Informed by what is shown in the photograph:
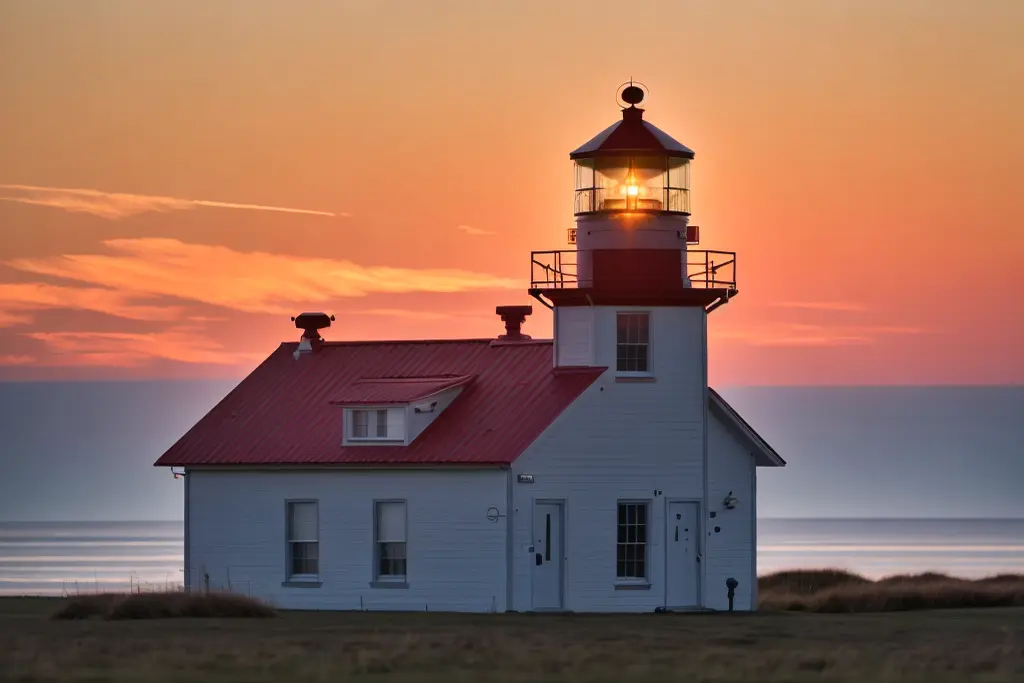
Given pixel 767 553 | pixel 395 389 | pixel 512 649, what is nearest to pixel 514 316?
pixel 395 389

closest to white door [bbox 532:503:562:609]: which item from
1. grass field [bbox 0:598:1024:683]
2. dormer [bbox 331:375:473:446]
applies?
grass field [bbox 0:598:1024:683]

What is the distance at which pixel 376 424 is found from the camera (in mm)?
39594

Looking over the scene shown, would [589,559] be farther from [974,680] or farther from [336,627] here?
[974,680]

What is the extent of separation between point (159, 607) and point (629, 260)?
1047 centimetres

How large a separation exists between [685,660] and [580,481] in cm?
1023

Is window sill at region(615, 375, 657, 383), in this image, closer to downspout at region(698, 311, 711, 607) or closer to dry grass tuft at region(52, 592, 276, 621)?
downspout at region(698, 311, 711, 607)

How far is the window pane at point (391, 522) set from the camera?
1524 inches

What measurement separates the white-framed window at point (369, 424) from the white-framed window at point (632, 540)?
4568mm

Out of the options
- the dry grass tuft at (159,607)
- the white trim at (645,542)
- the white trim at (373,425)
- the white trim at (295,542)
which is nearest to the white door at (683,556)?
the white trim at (645,542)

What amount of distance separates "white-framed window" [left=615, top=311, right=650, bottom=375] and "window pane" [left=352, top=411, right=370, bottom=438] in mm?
4669

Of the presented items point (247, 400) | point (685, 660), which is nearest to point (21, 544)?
point (247, 400)

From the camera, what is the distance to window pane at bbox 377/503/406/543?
3872 centimetres

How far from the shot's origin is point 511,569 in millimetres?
37375

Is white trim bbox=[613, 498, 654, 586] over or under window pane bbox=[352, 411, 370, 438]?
under
